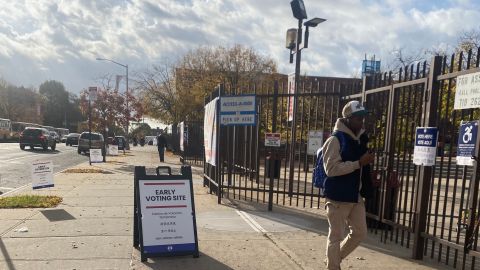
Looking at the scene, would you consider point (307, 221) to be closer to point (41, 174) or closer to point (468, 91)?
point (468, 91)

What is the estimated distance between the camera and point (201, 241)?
6180 millimetres

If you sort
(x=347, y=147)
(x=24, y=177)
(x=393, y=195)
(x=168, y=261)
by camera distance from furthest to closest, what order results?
(x=24, y=177), (x=393, y=195), (x=168, y=261), (x=347, y=147)

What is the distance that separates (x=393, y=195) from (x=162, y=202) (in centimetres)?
347

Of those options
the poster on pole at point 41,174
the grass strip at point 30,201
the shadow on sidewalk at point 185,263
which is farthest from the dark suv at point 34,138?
the shadow on sidewalk at point 185,263

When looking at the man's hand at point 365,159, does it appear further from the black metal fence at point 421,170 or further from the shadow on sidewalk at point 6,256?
the shadow on sidewalk at point 6,256

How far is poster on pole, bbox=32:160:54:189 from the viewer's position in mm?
9789

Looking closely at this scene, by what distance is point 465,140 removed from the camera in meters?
4.82

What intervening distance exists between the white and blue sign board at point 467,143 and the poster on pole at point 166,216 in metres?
3.22

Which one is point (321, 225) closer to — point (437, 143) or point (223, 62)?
point (437, 143)

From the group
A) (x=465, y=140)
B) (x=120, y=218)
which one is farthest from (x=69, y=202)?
(x=465, y=140)

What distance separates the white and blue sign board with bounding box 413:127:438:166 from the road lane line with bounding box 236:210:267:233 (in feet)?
8.76

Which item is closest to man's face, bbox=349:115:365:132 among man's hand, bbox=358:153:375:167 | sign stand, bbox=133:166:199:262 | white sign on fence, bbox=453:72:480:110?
man's hand, bbox=358:153:375:167

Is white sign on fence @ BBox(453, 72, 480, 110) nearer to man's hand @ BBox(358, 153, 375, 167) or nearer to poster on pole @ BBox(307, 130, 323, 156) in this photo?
man's hand @ BBox(358, 153, 375, 167)

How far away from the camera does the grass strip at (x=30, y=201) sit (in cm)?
838
